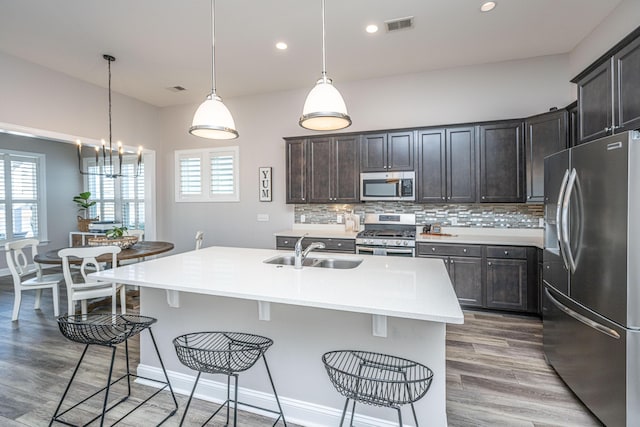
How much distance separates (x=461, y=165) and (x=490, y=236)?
975 millimetres

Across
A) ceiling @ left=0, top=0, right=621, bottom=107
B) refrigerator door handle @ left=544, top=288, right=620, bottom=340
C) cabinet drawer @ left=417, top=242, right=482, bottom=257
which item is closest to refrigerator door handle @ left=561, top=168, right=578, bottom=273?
refrigerator door handle @ left=544, top=288, right=620, bottom=340

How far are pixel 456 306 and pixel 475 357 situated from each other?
173 centimetres

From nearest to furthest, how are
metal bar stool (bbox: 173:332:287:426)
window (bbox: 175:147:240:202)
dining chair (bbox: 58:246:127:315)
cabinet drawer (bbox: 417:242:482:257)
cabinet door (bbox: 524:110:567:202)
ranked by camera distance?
metal bar stool (bbox: 173:332:287:426) < dining chair (bbox: 58:246:127:315) < cabinet door (bbox: 524:110:567:202) < cabinet drawer (bbox: 417:242:482:257) < window (bbox: 175:147:240:202)

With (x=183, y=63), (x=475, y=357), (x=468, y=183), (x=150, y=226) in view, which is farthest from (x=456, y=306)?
(x=150, y=226)

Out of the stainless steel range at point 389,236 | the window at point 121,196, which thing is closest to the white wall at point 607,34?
the stainless steel range at point 389,236

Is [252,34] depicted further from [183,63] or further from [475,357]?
[475,357]

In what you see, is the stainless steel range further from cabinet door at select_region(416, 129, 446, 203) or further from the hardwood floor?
the hardwood floor

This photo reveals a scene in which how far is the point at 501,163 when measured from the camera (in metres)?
3.88

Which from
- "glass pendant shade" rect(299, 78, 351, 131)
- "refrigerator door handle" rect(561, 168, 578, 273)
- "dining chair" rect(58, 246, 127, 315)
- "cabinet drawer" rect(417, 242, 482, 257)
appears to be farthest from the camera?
"cabinet drawer" rect(417, 242, 482, 257)

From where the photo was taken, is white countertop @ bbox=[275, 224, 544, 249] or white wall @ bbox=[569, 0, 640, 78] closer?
white wall @ bbox=[569, 0, 640, 78]

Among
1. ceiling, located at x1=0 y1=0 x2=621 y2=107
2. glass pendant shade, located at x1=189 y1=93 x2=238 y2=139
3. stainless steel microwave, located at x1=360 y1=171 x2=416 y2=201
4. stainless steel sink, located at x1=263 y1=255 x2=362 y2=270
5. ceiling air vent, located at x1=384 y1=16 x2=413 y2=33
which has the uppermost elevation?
ceiling, located at x1=0 y1=0 x2=621 y2=107

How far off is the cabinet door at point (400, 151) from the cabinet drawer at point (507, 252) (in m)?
1.37

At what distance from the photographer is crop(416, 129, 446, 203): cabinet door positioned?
13.4ft

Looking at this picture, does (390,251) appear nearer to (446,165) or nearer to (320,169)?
(446,165)
